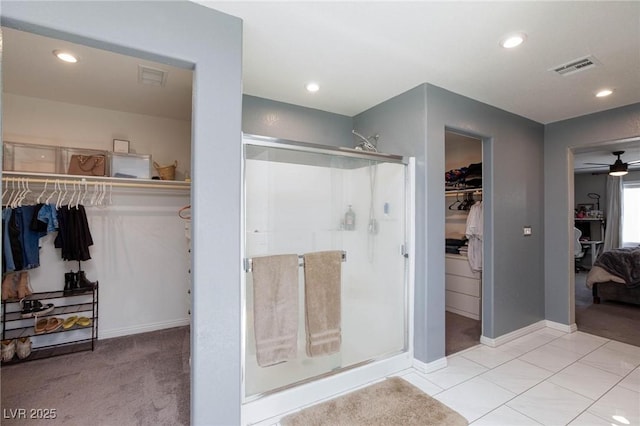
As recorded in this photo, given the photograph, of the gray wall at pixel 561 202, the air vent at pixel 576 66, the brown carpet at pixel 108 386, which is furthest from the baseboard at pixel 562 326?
the brown carpet at pixel 108 386

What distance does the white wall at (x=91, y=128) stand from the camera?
3064mm

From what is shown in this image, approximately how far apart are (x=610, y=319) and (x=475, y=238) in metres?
2.20

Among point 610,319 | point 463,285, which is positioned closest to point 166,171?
point 463,285

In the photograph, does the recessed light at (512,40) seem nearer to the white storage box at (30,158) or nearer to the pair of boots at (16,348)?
the white storage box at (30,158)

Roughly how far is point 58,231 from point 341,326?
2.99 meters

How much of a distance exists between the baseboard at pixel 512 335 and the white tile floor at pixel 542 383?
0.06 m

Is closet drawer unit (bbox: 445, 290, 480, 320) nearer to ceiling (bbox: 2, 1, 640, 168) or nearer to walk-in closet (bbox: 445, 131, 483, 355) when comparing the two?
walk-in closet (bbox: 445, 131, 483, 355)

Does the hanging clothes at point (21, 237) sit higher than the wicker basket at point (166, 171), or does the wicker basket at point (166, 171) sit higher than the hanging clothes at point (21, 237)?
the wicker basket at point (166, 171)

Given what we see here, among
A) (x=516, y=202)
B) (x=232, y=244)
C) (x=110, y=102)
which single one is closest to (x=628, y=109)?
(x=516, y=202)

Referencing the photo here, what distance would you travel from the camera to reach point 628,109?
3209 mm

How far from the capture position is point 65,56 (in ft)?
7.50

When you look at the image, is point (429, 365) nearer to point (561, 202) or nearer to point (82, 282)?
point (561, 202)

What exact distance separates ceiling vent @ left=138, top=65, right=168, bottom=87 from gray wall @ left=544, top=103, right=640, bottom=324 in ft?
14.6

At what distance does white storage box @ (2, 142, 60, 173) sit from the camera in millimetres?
2801
